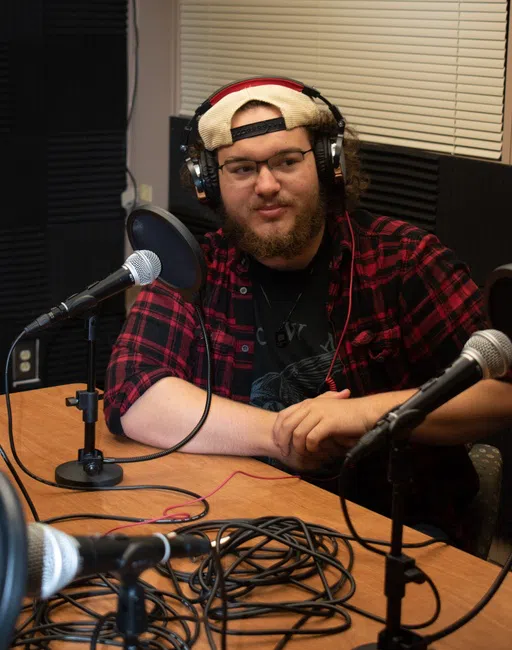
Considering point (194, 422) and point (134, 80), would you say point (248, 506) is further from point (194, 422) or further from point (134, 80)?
point (134, 80)

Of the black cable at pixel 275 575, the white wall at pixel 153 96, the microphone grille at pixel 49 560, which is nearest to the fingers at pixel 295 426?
the black cable at pixel 275 575

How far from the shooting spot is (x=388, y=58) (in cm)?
309

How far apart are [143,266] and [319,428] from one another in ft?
1.35

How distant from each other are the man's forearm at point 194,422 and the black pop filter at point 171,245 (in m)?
0.30

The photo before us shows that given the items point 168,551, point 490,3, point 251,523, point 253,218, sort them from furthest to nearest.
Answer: point 490,3, point 253,218, point 251,523, point 168,551

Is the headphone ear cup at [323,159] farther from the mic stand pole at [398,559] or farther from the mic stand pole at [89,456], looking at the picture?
the mic stand pole at [398,559]

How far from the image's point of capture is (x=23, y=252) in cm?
361

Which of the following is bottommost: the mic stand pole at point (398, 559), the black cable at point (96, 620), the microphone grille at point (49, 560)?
the black cable at point (96, 620)

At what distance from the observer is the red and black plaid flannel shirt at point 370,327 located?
1.99 m

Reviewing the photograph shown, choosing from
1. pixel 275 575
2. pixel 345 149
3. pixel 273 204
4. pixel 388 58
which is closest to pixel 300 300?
pixel 273 204

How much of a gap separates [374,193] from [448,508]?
1.40 m

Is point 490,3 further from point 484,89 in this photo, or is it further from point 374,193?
point 374,193

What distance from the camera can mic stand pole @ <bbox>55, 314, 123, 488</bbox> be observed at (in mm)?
1679

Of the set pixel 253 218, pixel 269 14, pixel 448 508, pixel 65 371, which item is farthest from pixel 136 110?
pixel 448 508
